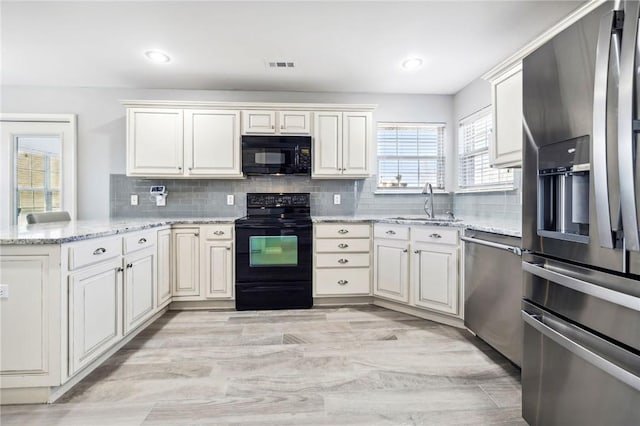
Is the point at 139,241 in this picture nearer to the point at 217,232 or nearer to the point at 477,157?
the point at 217,232

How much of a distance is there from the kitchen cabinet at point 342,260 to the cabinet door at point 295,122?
1.06 meters

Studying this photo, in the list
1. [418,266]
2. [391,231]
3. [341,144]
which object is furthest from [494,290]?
[341,144]

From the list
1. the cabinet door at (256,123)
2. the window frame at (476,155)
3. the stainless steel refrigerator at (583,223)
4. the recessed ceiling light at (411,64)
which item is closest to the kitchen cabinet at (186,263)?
the cabinet door at (256,123)

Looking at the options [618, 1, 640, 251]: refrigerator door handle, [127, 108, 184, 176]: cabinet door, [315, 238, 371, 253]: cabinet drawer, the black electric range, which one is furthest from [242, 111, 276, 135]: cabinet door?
[618, 1, 640, 251]: refrigerator door handle

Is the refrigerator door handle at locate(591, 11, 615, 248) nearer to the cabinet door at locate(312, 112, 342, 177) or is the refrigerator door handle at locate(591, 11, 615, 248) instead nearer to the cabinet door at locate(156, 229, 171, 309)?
the cabinet door at locate(312, 112, 342, 177)

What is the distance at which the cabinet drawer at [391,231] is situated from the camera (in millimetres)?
2935

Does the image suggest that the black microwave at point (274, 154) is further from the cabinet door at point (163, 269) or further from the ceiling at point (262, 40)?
the cabinet door at point (163, 269)

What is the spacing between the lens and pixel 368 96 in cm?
376

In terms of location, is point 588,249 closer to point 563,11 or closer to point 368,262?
point 563,11

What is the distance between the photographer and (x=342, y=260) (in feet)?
10.4

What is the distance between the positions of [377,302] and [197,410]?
6.76ft

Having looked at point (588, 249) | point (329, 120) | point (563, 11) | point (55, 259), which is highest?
point (563, 11)

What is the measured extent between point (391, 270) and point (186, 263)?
2043mm

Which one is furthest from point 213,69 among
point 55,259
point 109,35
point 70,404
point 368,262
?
point 70,404
